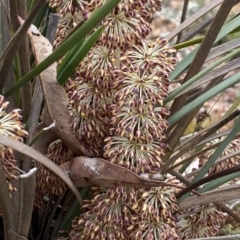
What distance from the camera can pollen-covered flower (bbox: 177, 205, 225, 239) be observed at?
80 centimetres

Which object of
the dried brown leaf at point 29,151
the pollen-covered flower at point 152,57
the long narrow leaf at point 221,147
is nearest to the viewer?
the dried brown leaf at point 29,151

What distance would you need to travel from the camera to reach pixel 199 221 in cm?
80

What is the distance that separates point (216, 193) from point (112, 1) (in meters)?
0.30

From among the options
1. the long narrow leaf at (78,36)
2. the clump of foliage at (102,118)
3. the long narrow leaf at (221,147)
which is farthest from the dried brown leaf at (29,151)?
the long narrow leaf at (221,147)

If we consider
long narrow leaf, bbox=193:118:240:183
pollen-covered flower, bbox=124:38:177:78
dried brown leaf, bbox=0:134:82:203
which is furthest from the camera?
long narrow leaf, bbox=193:118:240:183

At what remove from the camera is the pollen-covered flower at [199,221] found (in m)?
0.80

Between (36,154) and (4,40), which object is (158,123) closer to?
(36,154)

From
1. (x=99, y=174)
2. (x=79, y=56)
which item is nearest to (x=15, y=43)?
(x=79, y=56)

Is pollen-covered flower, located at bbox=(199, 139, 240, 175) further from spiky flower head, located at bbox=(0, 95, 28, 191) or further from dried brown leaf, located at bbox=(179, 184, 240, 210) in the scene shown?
spiky flower head, located at bbox=(0, 95, 28, 191)

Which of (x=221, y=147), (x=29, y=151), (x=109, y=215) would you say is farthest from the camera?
(x=221, y=147)

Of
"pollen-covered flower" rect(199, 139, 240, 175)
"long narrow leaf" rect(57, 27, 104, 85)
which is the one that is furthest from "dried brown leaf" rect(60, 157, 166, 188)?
"pollen-covered flower" rect(199, 139, 240, 175)

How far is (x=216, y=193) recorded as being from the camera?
725mm

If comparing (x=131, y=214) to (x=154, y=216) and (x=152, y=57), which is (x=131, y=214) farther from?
(x=152, y=57)

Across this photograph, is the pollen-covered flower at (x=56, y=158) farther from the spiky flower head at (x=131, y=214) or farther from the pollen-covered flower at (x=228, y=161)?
the pollen-covered flower at (x=228, y=161)
